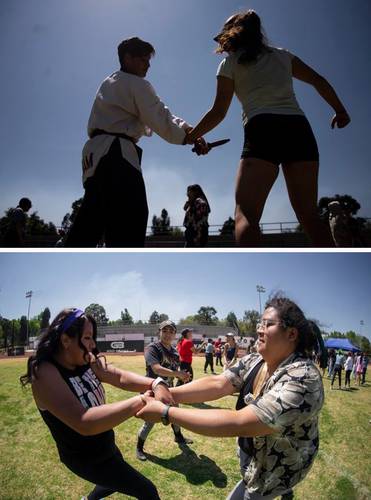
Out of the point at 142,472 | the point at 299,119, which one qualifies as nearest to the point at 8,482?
the point at 142,472

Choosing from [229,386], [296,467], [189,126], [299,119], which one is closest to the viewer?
[296,467]

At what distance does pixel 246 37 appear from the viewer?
250cm

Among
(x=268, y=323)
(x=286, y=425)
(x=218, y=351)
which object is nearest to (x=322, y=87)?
(x=268, y=323)

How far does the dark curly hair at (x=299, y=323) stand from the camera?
1864 millimetres

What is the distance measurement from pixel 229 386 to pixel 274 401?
519mm

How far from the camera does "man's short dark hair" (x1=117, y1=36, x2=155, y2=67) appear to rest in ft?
8.83

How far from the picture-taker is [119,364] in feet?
7.76

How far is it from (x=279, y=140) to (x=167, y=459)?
2000 millimetres

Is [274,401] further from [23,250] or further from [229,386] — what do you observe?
[23,250]

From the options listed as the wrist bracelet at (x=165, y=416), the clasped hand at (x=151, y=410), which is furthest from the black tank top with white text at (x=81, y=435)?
the wrist bracelet at (x=165, y=416)

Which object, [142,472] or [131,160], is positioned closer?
[142,472]

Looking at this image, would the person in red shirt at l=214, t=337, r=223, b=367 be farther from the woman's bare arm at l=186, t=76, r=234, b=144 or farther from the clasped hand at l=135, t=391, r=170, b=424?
the woman's bare arm at l=186, t=76, r=234, b=144

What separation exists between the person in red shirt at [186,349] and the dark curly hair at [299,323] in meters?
0.77

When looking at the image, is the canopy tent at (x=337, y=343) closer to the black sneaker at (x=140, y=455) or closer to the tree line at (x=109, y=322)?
the tree line at (x=109, y=322)
